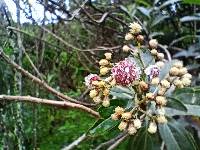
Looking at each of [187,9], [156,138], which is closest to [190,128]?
[156,138]

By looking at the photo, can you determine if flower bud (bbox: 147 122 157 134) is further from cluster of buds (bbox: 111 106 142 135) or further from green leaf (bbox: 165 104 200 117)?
green leaf (bbox: 165 104 200 117)

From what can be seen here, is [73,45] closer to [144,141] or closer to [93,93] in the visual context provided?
[144,141]

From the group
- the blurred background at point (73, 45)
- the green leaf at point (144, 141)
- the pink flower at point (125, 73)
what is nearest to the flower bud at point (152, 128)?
the pink flower at point (125, 73)

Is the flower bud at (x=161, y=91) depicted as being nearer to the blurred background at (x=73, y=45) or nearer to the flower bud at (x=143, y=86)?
the flower bud at (x=143, y=86)

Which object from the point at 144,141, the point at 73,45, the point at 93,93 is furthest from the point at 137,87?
the point at 73,45

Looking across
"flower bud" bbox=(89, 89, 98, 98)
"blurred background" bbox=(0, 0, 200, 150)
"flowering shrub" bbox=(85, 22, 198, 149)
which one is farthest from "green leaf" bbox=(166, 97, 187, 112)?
"blurred background" bbox=(0, 0, 200, 150)

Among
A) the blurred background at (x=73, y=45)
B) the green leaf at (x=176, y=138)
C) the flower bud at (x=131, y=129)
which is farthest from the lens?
the blurred background at (x=73, y=45)
